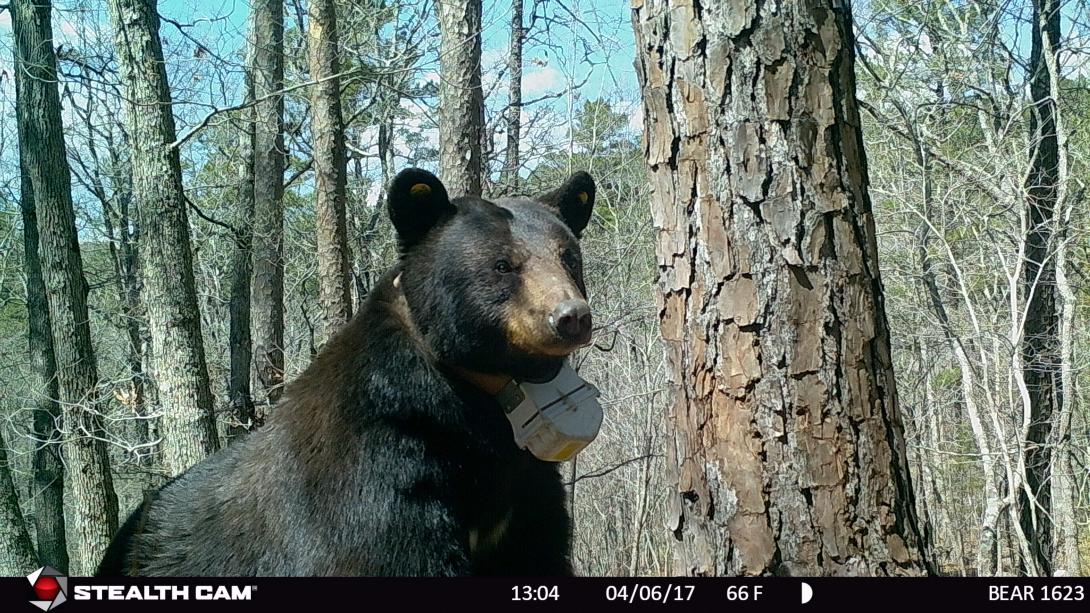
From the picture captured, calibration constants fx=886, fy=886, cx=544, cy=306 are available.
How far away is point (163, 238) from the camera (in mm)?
7219

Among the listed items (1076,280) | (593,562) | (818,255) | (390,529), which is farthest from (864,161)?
(593,562)

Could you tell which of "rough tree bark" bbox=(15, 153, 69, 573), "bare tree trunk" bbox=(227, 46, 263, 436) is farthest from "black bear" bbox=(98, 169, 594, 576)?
"rough tree bark" bbox=(15, 153, 69, 573)

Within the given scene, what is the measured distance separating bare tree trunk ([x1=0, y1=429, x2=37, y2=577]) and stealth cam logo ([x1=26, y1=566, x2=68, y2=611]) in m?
9.08

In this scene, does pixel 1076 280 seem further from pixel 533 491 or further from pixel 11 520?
pixel 11 520

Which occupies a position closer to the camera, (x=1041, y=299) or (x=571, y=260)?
(x=571, y=260)

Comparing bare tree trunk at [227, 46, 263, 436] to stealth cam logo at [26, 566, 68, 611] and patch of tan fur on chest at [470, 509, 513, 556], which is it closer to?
stealth cam logo at [26, 566, 68, 611]

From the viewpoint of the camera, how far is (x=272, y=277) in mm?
11188

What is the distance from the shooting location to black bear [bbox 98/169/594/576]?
3.26m

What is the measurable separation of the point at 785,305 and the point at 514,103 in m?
8.19

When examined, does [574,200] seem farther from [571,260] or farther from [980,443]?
[980,443]

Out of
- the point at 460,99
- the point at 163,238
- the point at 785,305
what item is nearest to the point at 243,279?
the point at 163,238

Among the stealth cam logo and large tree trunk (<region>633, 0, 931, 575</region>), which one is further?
the stealth cam logo

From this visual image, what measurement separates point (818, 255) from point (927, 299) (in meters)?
7.65

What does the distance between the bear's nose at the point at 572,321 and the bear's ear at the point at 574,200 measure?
1002 millimetres
